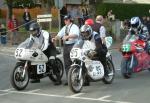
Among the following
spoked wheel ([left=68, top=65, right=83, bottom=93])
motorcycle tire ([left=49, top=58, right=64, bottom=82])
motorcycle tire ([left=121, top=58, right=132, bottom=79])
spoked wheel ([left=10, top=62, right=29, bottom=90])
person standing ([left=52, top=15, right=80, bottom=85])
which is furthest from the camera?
motorcycle tire ([left=121, top=58, right=132, bottom=79])

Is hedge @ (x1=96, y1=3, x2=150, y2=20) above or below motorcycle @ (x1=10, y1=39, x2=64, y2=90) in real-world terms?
above

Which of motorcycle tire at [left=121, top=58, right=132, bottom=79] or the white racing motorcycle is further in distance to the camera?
motorcycle tire at [left=121, top=58, right=132, bottom=79]

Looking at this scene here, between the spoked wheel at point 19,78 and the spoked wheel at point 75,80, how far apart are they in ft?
4.54

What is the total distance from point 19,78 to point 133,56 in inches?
147

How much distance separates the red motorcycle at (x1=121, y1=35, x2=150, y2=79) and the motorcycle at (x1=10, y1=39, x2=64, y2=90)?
200 centimetres

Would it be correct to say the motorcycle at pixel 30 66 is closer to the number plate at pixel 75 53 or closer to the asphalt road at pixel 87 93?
the asphalt road at pixel 87 93

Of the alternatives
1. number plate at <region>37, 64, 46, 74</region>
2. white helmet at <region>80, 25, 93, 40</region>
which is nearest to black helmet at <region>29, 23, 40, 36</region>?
number plate at <region>37, 64, 46, 74</region>

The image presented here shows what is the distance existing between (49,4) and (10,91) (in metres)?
19.6

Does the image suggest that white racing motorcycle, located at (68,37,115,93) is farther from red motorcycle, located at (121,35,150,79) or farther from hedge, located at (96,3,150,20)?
hedge, located at (96,3,150,20)

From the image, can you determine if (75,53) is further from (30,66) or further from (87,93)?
(30,66)

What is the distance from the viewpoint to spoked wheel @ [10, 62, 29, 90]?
12.2 metres

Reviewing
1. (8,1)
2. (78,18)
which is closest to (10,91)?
(78,18)

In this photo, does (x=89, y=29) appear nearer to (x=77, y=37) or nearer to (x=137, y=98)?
(x=77, y=37)

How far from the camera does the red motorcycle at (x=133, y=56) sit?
14320 millimetres
